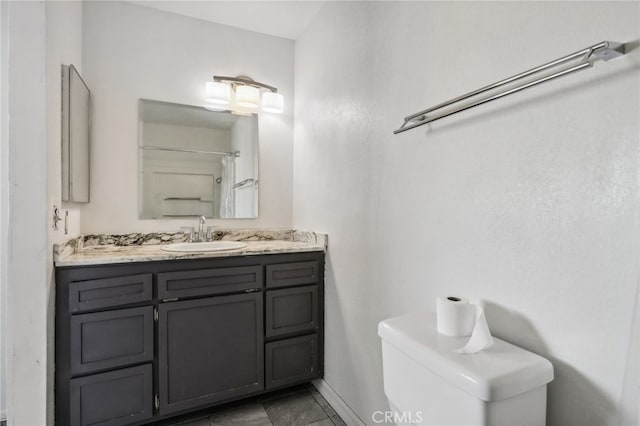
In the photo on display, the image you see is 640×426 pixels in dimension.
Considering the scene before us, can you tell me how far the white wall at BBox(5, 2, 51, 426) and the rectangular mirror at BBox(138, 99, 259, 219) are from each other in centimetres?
78

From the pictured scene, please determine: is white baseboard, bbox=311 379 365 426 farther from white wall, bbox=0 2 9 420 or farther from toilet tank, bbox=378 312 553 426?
white wall, bbox=0 2 9 420

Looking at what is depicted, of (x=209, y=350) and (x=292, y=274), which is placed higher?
(x=292, y=274)

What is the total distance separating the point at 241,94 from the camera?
7.73 feet

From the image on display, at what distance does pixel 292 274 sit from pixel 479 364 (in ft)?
4.38

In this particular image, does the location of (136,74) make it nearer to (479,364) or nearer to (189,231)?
(189,231)

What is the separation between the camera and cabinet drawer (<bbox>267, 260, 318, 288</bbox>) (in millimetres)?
1944

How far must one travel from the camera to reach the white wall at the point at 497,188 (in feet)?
2.46

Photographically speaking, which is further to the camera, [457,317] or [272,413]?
[272,413]

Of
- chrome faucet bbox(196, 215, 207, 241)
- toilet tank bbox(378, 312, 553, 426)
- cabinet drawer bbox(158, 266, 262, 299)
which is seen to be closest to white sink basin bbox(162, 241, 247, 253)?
chrome faucet bbox(196, 215, 207, 241)

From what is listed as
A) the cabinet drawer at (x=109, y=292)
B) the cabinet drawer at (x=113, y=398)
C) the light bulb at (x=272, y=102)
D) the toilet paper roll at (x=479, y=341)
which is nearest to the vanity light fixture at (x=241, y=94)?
the light bulb at (x=272, y=102)

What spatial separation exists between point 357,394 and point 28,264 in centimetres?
163

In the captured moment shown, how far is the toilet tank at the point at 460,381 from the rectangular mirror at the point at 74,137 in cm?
168

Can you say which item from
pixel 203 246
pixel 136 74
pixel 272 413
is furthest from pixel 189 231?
pixel 272 413

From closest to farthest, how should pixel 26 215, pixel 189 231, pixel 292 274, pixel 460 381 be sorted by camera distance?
pixel 460 381 < pixel 26 215 < pixel 292 274 < pixel 189 231
